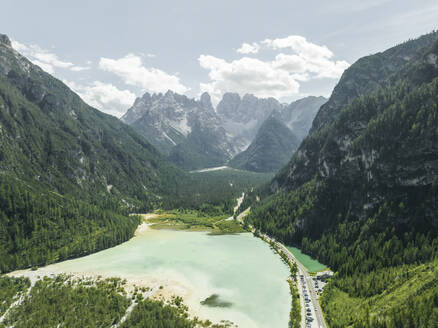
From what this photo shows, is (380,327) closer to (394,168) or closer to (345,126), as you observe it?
(394,168)

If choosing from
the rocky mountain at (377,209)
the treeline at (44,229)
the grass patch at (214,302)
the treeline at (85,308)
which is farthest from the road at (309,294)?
the treeline at (44,229)

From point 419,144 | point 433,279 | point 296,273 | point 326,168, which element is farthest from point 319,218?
point 433,279

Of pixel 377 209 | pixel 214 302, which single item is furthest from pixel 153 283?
pixel 377 209

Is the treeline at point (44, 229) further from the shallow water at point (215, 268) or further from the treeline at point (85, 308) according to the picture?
the treeline at point (85, 308)

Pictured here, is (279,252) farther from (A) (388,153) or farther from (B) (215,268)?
(A) (388,153)

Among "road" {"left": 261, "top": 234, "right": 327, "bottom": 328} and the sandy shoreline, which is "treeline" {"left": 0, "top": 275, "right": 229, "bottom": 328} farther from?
"road" {"left": 261, "top": 234, "right": 327, "bottom": 328}

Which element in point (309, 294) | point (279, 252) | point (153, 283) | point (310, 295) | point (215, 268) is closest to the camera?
point (310, 295)
